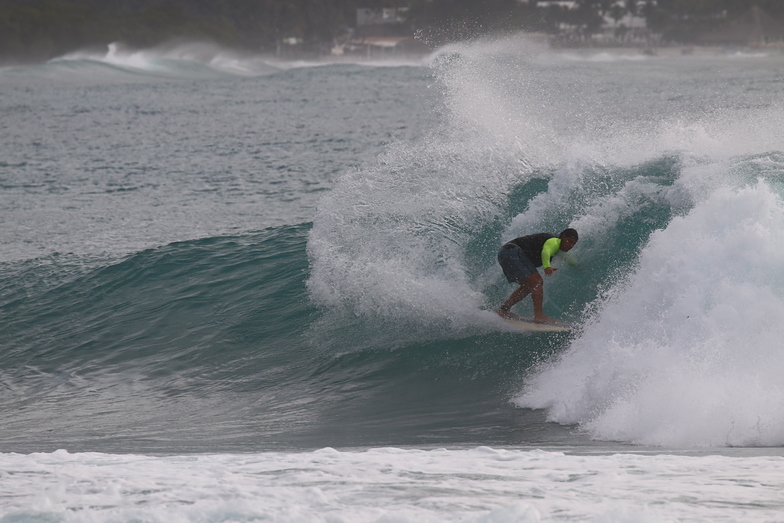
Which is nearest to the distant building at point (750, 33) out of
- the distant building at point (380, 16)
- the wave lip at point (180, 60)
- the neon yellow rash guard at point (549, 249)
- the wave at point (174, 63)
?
the wave at point (174, 63)

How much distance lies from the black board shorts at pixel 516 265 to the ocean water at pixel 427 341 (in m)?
0.58

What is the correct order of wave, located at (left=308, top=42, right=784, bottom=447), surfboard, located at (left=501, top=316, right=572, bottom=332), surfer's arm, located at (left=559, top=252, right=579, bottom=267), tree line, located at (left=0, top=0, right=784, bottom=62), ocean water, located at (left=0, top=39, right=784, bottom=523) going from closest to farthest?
ocean water, located at (left=0, top=39, right=784, bottom=523)
wave, located at (left=308, top=42, right=784, bottom=447)
surfboard, located at (left=501, top=316, right=572, bottom=332)
surfer's arm, located at (left=559, top=252, right=579, bottom=267)
tree line, located at (left=0, top=0, right=784, bottom=62)

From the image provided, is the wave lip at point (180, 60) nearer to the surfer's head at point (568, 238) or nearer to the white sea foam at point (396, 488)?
the surfer's head at point (568, 238)

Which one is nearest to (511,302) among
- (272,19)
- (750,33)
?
(750,33)

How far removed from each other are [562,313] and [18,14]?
97.6 m

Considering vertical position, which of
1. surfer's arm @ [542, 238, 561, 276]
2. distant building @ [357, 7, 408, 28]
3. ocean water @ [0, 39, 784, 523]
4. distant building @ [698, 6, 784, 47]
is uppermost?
distant building @ [357, 7, 408, 28]

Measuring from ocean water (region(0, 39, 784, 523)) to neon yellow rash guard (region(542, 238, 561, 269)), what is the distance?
27.7 inches

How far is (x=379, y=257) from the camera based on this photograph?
10.0 m

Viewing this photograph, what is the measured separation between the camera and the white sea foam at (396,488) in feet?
14.5

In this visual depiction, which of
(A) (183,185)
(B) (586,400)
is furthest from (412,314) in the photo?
(A) (183,185)

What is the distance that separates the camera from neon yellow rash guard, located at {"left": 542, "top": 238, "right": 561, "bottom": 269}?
8.30 meters

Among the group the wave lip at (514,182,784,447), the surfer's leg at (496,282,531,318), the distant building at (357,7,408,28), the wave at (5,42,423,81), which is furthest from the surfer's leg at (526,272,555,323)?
the distant building at (357,7,408,28)

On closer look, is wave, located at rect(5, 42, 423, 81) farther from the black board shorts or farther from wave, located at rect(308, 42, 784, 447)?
the black board shorts

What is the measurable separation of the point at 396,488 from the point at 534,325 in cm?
400
